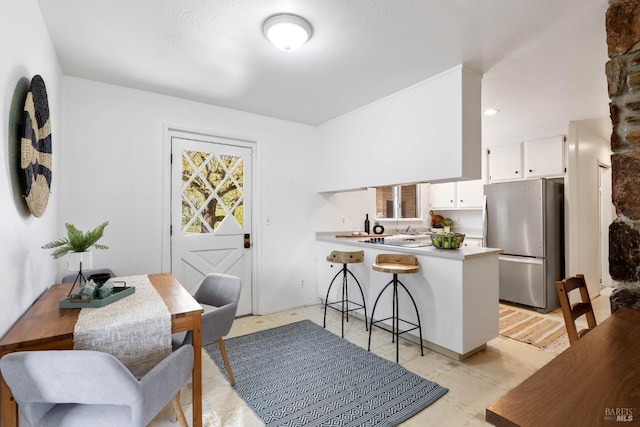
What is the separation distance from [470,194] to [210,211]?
4.03 meters

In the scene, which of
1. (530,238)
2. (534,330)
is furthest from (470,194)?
(534,330)

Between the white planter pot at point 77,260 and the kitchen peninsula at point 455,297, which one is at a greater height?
the white planter pot at point 77,260

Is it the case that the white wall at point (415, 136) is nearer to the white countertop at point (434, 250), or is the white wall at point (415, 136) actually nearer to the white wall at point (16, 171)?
the white countertop at point (434, 250)

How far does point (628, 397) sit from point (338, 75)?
264 cm

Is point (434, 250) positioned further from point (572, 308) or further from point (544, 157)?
point (544, 157)

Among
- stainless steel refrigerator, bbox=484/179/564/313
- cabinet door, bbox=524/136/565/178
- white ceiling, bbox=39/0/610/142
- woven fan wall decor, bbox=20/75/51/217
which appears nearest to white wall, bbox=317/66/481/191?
white ceiling, bbox=39/0/610/142

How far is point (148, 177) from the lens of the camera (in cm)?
311

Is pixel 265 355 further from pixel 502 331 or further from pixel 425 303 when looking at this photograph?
pixel 502 331

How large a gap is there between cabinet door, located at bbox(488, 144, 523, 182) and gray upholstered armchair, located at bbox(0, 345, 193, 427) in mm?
4834

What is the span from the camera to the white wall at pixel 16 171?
133 centimetres

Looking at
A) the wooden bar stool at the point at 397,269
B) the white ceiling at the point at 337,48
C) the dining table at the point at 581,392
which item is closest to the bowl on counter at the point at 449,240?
the wooden bar stool at the point at 397,269

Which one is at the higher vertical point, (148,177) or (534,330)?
(148,177)

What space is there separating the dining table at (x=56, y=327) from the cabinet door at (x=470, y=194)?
4579mm

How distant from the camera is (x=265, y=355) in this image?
268 centimetres
